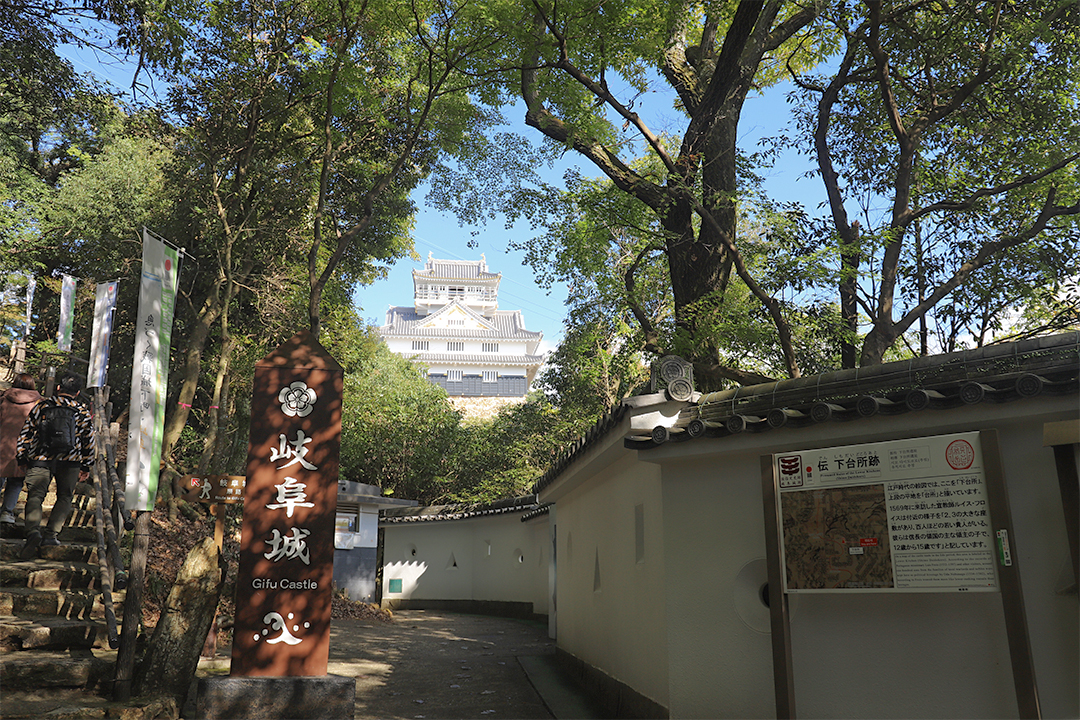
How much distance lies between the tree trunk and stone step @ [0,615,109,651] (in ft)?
2.06

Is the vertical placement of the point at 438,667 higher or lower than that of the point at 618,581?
lower

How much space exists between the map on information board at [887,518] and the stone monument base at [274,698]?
12.2 feet

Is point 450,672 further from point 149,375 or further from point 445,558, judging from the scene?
point 445,558

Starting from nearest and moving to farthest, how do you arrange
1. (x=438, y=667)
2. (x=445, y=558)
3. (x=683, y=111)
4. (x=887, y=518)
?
1. (x=887, y=518)
2. (x=438, y=667)
3. (x=683, y=111)
4. (x=445, y=558)

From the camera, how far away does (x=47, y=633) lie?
6.10m

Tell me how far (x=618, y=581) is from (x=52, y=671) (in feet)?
17.2

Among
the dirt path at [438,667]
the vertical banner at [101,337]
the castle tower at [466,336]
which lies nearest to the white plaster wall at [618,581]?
the dirt path at [438,667]

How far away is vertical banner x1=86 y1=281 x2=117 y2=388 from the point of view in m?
10.5

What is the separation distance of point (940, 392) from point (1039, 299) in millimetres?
7284

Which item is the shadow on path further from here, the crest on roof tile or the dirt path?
the crest on roof tile

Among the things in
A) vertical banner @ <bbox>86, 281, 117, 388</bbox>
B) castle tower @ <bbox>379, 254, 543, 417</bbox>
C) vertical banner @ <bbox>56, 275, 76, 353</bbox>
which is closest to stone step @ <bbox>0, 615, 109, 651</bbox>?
vertical banner @ <bbox>86, 281, 117, 388</bbox>

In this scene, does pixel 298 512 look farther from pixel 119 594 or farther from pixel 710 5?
pixel 710 5

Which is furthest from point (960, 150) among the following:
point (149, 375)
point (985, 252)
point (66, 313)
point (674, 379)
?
point (66, 313)

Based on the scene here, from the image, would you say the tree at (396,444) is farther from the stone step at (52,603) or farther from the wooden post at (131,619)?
the wooden post at (131,619)
